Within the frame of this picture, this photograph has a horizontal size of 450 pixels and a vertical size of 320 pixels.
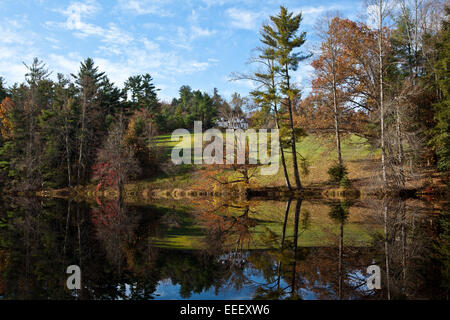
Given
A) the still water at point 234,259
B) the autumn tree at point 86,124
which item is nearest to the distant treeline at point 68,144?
the autumn tree at point 86,124

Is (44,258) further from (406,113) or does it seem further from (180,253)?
(406,113)

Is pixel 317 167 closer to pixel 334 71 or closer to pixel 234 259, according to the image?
pixel 334 71

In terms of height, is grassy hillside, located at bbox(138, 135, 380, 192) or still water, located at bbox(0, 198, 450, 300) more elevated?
grassy hillside, located at bbox(138, 135, 380, 192)

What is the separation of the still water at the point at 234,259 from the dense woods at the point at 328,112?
12.1 metres

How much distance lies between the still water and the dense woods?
1211 centimetres

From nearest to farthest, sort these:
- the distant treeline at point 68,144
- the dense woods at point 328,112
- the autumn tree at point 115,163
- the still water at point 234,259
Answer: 1. the still water at point 234,259
2. the dense woods at point 328,112
3. the autumn tree at point 115,163
4. the distant treeline at point 68,144

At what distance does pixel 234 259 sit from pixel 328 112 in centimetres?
2137

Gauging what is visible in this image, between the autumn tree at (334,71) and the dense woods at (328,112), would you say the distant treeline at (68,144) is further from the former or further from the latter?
the autumn tree at (334,71)

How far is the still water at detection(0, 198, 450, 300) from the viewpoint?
464 cm

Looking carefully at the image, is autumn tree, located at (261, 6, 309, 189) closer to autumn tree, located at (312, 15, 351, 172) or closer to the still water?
autumn tree, located at (312, 15, 351, 172)

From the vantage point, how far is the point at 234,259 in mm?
6438

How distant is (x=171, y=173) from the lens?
33000 mm

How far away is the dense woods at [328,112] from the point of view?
68.0 feet

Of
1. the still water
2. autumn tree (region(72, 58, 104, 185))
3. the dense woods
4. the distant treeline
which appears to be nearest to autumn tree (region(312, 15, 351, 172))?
the dense woods
